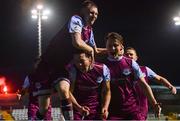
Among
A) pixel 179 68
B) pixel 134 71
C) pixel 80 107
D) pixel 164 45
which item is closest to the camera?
pixel 80 107

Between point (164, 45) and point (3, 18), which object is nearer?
point (164, 45)

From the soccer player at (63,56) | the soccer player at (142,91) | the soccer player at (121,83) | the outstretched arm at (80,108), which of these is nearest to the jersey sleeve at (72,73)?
the soccer player at (63,56)

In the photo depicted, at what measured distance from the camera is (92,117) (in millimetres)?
9031

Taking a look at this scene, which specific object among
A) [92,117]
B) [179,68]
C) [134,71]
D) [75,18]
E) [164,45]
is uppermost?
[164,45]

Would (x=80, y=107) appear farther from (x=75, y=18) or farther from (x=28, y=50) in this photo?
(x=28, y=50)

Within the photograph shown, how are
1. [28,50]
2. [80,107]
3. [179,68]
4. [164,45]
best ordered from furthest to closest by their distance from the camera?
[28,50], [164,45], [179,68], [80,107]

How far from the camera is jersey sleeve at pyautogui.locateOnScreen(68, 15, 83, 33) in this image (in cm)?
863

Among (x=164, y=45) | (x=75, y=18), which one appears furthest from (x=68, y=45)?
(x=164, y=45)

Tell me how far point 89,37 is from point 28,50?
51.3 metres

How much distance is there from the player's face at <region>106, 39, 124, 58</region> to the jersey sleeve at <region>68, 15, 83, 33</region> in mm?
836

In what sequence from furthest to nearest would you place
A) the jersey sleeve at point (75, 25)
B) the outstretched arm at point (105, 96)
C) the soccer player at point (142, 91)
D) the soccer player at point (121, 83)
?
1. the soccer player at point (142, 91)
2. the soccer player at point (121, 83)
3. the outstretched arm at point (105, 96)
4. the jersey sleeve at point (75, 25)

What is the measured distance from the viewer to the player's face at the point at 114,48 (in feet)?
30.7

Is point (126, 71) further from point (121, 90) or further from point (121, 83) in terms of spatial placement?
point (121, 90)

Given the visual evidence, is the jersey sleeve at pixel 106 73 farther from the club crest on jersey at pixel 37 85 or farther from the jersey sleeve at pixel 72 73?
the club crest on jersey at pixel 37 85
